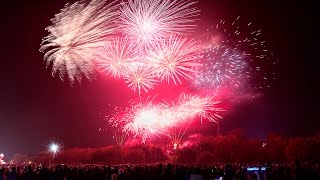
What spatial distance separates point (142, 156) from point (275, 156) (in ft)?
76.7

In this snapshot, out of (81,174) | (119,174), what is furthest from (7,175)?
(119,174)

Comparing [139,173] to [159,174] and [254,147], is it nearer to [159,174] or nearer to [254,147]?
[159,174]

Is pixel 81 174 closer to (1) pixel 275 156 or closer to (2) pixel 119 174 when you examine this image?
(2) pixel 119 174

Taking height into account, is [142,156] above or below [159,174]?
above

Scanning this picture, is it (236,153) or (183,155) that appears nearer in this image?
(183,155)

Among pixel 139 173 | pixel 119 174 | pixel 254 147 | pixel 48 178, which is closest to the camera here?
pixel 119 174

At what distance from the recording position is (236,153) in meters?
73.3

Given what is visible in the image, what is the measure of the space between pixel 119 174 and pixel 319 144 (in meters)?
54.1

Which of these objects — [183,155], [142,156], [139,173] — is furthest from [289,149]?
[139,173]

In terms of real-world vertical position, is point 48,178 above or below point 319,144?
below

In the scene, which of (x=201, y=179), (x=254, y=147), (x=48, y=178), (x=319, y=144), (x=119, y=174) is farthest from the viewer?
(x=254, y=147)

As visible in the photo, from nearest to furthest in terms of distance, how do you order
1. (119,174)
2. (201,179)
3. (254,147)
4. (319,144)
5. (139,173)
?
(201,179) → (119,174) → (139,173) → (319,144) → (254,147)

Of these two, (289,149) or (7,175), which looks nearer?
(7,175)

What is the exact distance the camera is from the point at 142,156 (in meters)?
73.8
